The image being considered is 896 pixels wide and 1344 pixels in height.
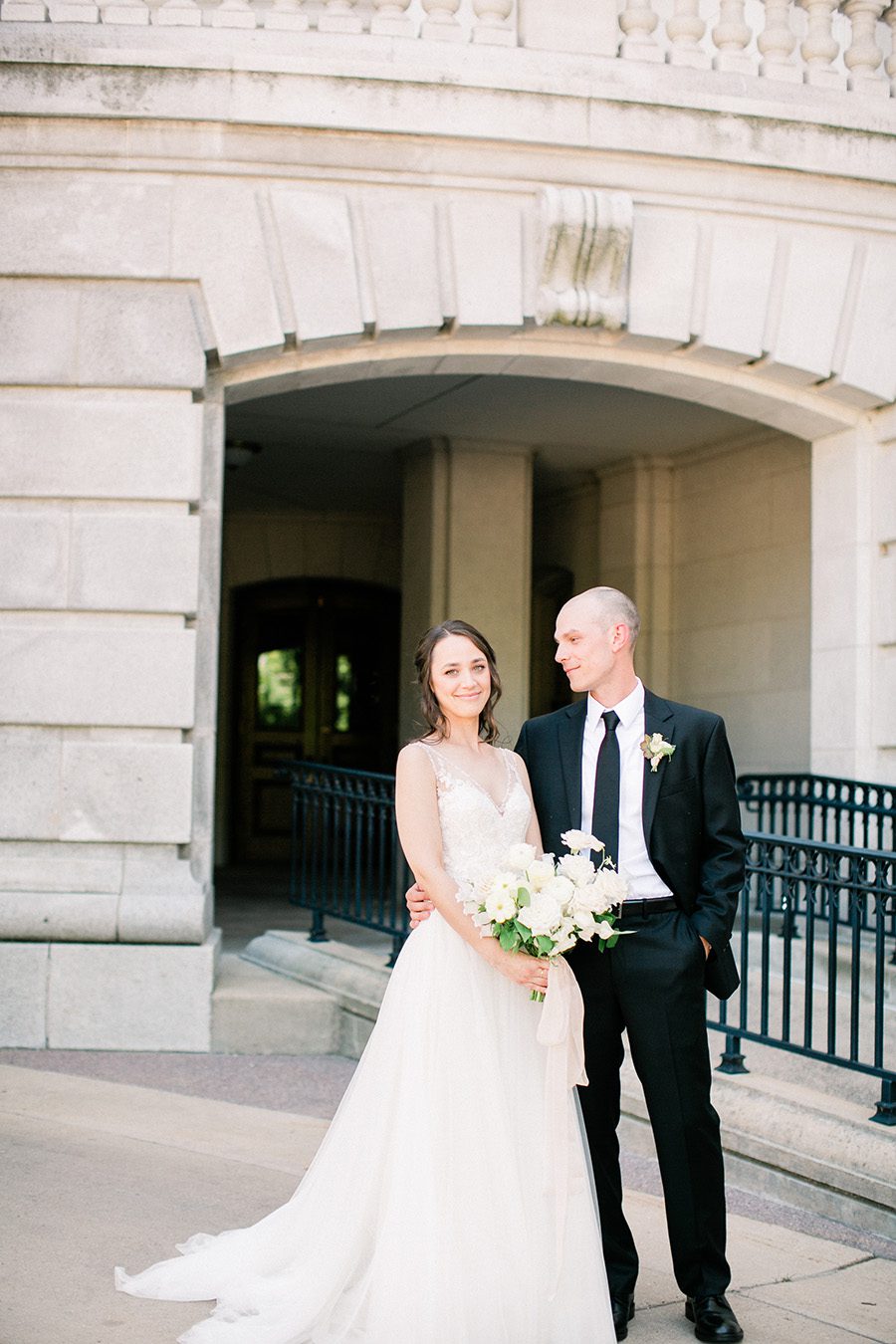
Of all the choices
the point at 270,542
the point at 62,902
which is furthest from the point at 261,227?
the point at 270,542

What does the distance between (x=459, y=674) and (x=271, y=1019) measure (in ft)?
12.3

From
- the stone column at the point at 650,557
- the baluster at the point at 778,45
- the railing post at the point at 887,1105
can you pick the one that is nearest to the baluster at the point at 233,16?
the baluster at the point at 778,45

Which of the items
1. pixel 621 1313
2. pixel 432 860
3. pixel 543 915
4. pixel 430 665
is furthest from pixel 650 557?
pixel 543 915

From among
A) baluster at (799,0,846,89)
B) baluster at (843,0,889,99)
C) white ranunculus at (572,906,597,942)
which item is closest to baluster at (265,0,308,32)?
baluster at (799,0,846,89)

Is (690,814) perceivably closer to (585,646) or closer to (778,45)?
(585,646)

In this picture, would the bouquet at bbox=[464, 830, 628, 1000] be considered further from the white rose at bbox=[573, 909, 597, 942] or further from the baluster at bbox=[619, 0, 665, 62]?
the baluster at bbox=[619, 0, 665, 62]

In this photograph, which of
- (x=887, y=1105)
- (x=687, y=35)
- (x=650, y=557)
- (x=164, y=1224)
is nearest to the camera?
(x=164, y=1224)

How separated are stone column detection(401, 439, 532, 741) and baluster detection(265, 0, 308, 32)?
5062 millimetres

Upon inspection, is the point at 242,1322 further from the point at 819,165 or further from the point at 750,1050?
the point at 819,165

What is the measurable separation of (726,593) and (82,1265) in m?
8.98

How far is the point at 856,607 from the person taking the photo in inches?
320

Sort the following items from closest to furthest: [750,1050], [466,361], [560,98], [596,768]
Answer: [596,768], [750,1050], [560,98], [466,361]

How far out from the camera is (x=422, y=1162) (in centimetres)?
355

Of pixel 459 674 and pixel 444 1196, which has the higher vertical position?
pixel 459 674
